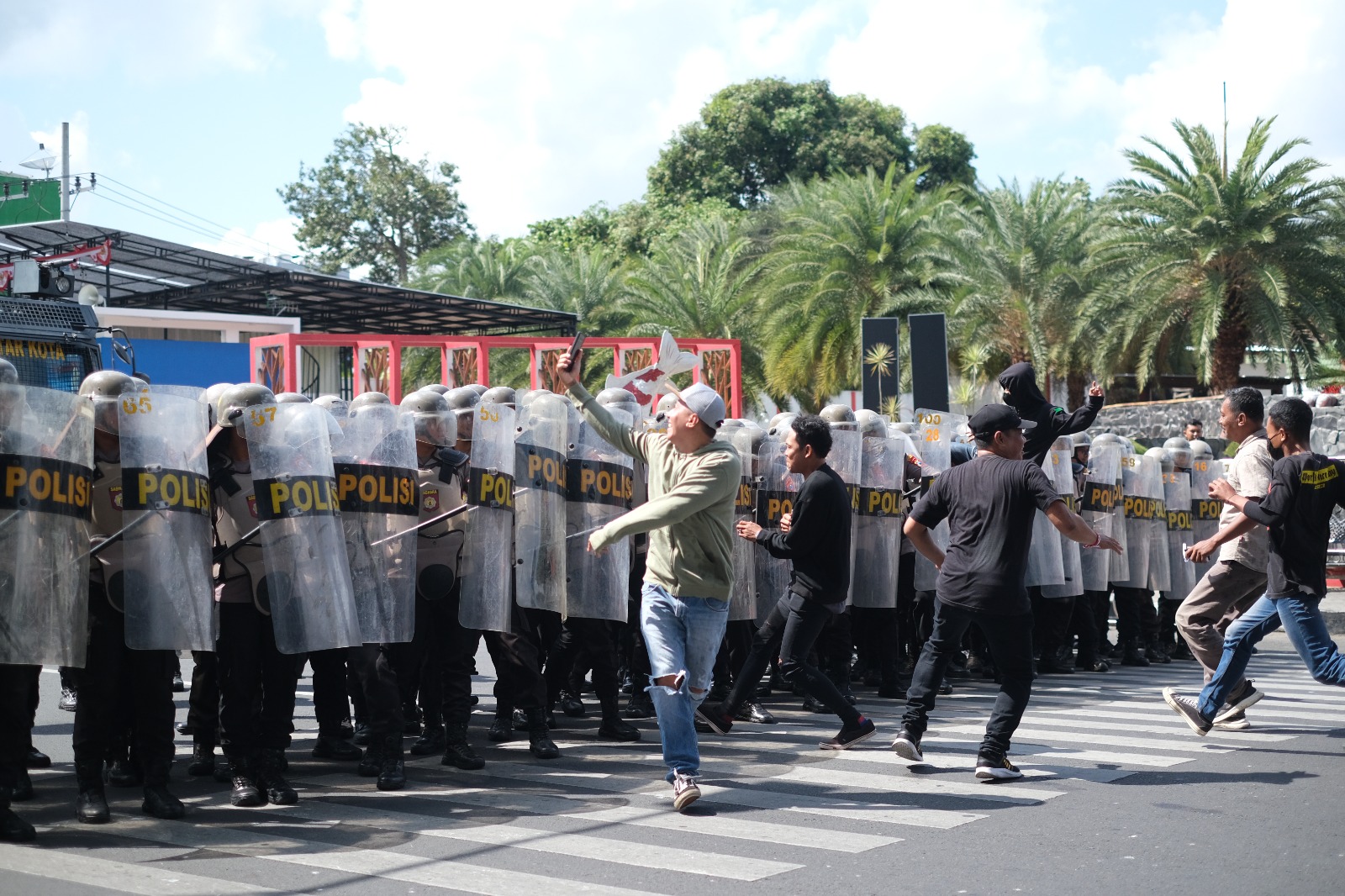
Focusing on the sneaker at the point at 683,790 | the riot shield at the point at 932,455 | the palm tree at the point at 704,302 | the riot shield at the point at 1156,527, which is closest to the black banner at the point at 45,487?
the sneaker at the point at 683,790

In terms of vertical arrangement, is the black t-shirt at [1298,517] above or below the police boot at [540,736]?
above

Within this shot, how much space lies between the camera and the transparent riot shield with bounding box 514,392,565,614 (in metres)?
7.48

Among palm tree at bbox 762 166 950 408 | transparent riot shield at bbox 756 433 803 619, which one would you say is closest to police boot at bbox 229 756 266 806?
→ transparent riot shield at bbox 756 433 803 619

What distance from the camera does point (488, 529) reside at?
7.34m

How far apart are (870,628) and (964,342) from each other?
18.1 meters

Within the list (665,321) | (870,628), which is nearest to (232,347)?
(665,321)

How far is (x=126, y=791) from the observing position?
263 inches

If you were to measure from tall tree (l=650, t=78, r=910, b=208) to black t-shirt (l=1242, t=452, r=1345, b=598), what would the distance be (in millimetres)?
44070

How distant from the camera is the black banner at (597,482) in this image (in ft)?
25.9

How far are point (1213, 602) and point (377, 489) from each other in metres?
4.89

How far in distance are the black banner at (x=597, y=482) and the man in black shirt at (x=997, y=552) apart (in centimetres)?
197

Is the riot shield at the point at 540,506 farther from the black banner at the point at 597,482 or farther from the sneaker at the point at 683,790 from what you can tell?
the sneaker at the point at 683,790

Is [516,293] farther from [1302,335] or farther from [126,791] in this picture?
[126,791]

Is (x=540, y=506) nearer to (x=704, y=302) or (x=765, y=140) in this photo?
(x=704, y=302)
